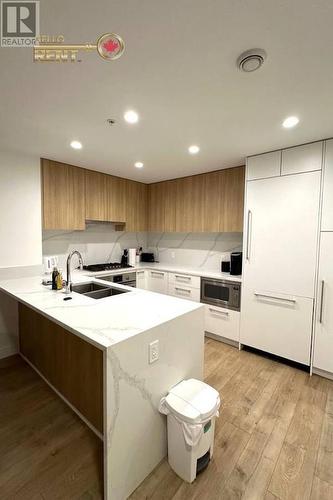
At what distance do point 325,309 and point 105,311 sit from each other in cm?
214

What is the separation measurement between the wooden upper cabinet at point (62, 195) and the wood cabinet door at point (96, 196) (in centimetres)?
8

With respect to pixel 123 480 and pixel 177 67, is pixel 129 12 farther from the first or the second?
pixel 123 480

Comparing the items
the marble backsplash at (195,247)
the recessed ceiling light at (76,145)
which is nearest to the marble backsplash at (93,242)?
the marble backsplash at (195,247)

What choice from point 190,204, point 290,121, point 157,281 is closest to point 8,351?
point 157,281

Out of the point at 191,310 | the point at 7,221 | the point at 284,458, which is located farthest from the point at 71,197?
the point at 284,458

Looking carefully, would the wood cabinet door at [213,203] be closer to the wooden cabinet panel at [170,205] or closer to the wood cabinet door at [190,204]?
the wood cabinet door at [190,204]

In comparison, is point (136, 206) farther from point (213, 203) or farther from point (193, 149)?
point (193, 149)

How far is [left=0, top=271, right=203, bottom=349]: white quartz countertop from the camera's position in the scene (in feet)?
4.05

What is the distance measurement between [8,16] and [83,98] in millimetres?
522

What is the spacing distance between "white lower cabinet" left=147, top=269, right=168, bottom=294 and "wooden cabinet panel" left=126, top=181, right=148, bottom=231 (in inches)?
33.7

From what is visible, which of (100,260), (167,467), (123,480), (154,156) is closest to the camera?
(123,480)

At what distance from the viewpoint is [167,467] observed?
142cm

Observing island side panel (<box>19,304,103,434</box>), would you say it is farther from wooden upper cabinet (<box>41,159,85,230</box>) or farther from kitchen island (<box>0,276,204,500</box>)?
wooden upper cabinet (<box>41,159,85,230</box>)

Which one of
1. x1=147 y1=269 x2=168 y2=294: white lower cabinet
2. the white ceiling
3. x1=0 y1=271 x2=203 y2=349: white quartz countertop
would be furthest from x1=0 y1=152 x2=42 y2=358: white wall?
x1=147 y1=269 x2=168 y2=294: white lower cabinet
